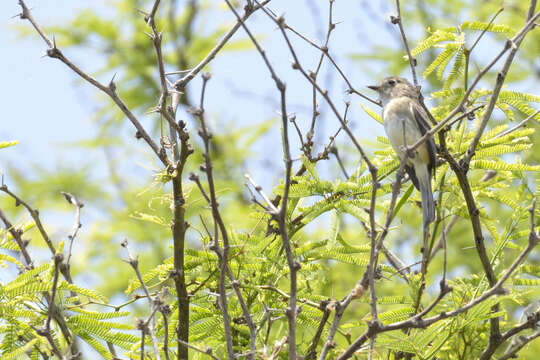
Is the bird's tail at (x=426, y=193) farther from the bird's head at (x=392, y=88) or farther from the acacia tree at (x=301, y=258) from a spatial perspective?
the bird's head at (x=392, y=88)

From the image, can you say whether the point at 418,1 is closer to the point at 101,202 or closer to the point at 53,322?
the point at 101,202

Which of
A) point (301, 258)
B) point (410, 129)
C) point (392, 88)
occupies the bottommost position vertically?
point (301, 258)

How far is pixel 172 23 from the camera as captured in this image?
8.58 m

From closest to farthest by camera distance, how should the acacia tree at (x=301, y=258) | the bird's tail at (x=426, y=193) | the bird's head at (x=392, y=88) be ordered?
the acacia tree at (x=301, y=258)
the bird's tail at (x=426, y=193)
the bird's head at (x=392, y=88)

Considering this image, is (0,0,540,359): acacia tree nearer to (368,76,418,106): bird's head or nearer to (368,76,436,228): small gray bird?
(368,76,436,228): small gray bird

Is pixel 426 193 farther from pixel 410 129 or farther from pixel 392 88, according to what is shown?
pixel 392 88

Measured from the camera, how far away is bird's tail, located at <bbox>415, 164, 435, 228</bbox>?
375 centimetres

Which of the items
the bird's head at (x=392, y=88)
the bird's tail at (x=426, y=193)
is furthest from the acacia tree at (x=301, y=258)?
the bird's head at (x=392, y=88)

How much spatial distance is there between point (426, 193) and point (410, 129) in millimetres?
802

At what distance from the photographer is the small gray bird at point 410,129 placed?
3751 mm

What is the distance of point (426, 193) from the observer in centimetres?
393

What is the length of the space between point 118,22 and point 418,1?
3.95m

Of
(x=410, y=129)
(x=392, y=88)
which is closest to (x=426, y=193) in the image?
(x=410, y=129)

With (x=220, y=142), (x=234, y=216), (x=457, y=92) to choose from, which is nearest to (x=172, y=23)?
(x=220, y=142)
